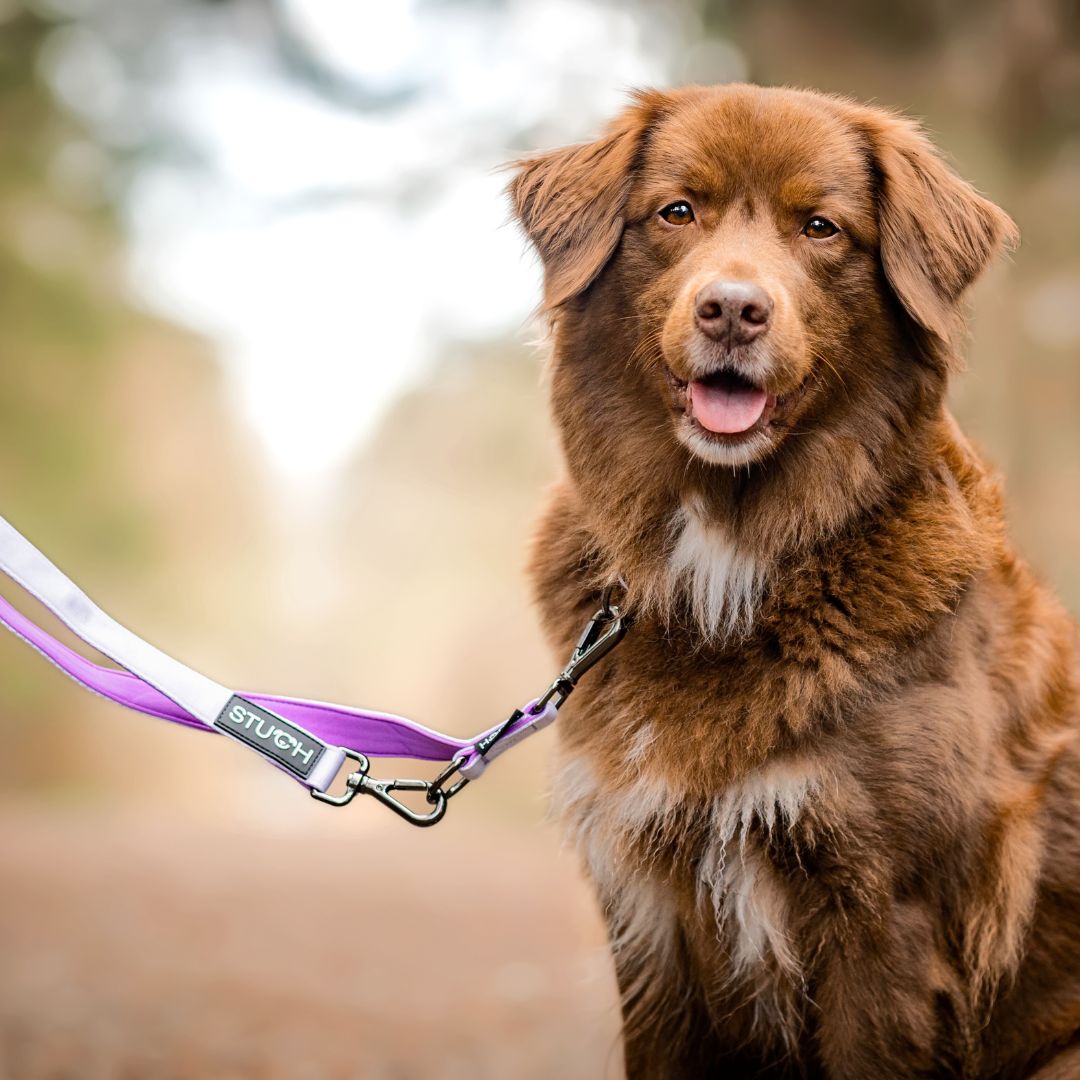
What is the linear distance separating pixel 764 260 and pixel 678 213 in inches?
11.5

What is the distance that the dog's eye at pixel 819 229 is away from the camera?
271 centimetres

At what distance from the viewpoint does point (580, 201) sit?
2904 millimetres

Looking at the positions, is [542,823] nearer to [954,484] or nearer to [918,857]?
[918,857]

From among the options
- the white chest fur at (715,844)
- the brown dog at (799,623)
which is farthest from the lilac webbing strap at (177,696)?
the brown dog at (799,623)

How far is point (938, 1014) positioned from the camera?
253cm

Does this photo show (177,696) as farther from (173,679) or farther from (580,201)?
(580,201)

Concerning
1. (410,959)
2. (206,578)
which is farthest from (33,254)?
(410,959)

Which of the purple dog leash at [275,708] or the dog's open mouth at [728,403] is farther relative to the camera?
the dog's open mouth at [728,403]

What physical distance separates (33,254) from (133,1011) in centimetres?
969

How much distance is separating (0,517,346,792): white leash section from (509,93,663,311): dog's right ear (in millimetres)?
1136

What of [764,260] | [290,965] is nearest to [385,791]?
[764,260]

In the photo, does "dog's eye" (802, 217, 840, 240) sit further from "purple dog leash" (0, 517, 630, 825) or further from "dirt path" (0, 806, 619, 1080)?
"dirt path" (0, 806, 619, 1080)

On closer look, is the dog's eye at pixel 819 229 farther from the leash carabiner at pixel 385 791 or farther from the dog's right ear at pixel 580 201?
the leash carabiner at pixel 385 791

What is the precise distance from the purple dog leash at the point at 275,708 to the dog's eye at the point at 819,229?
0.94 metres
